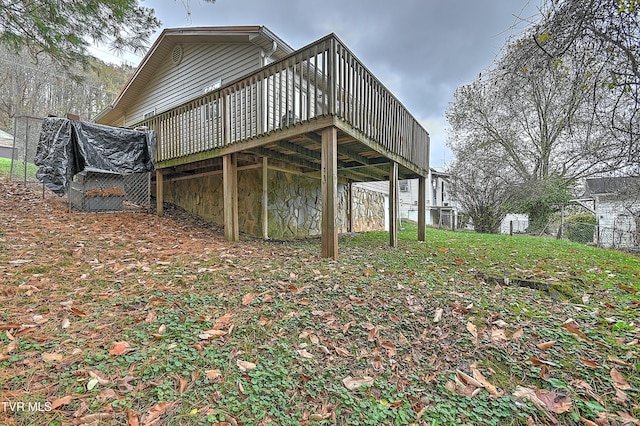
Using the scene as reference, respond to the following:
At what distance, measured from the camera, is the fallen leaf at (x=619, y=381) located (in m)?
1.75

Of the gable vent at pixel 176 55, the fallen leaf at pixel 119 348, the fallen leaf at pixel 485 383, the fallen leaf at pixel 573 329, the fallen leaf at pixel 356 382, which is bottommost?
the fallen leaf at pixel 485 383

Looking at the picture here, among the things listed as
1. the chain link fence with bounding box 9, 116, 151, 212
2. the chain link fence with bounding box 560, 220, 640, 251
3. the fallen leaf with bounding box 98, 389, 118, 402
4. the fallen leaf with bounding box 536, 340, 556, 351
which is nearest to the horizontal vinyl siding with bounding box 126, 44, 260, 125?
the chain link fence with bounding box 9, 116, 151, 212

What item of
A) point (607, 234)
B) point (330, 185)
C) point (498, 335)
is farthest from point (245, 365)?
point (607, 234)

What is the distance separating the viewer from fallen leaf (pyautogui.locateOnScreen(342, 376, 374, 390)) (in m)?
1.73

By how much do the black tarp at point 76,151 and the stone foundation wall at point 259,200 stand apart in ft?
5.81

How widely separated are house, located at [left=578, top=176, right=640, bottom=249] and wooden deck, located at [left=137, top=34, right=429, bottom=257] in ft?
18.0

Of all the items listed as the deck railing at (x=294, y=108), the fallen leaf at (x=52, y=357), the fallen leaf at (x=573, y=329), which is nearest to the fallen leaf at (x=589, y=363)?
the fallen leaf at (x=573, y=329)

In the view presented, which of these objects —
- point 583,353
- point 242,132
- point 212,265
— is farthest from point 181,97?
point 583,353

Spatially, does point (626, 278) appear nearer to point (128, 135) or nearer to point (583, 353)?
point (583, 353)

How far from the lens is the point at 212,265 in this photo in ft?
12.1

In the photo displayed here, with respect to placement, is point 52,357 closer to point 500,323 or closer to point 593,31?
point 500,323

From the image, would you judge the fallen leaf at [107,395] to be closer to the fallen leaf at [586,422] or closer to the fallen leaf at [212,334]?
the fallen leaf at [212,334]

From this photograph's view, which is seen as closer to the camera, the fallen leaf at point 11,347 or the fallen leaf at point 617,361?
the fallen leaf at point 11,347

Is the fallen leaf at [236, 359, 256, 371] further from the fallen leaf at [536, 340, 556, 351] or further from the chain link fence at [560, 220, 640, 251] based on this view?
the chain link fence at [560, 220, 640, 251]
